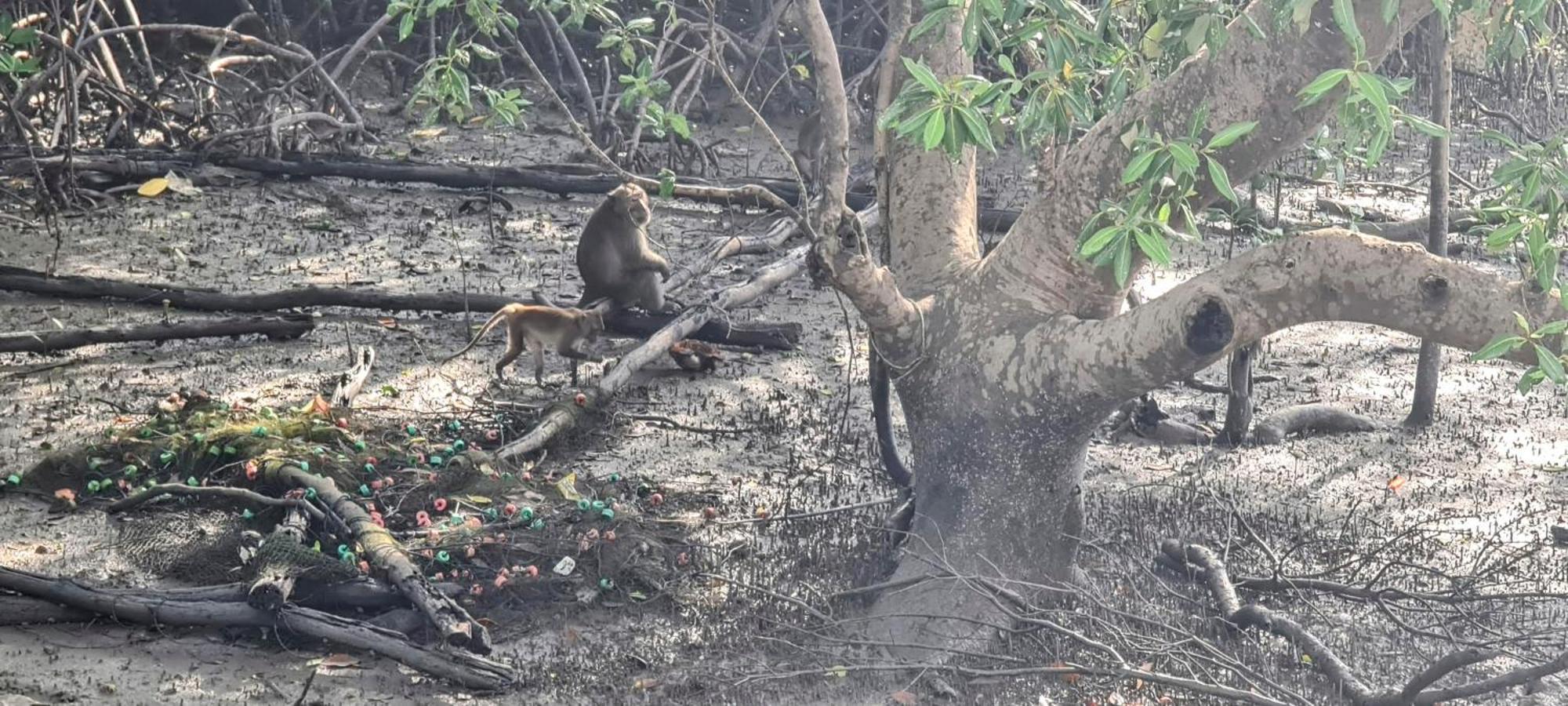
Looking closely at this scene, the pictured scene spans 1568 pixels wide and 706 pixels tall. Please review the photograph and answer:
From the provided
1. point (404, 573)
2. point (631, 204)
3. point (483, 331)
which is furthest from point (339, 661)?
point (631, 204)

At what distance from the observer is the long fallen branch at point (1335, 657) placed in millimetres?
4617

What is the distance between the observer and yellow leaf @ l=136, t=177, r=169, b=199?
10.7 metres

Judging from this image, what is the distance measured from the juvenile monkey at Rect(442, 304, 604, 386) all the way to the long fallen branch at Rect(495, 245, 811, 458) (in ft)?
0.79

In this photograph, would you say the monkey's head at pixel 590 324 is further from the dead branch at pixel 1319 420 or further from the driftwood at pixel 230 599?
the dead branch at pixel 1319 420

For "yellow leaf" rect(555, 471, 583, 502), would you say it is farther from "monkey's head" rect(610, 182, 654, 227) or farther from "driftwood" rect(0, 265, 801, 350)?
"monkey's head" rect(610, 182, 654, 227)

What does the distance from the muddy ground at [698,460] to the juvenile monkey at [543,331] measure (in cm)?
18

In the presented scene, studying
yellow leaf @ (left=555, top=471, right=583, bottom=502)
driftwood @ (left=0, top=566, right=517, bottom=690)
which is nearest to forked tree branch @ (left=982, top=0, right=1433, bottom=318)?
yellow leaf @ (left=555, top=471, right=583, bottom=502)

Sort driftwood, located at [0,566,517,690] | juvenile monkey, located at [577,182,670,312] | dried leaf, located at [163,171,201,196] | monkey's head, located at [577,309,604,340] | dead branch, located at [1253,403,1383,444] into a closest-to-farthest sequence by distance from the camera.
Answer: driftwood, located at [0,566,517,690]
dead branch, located at [1253,403,1383,444]
monkey's head, located at [577,309,604,340]
juvenile monkey, located at [577,182,670,312]
dried leaf, located at [163,171,201,196]

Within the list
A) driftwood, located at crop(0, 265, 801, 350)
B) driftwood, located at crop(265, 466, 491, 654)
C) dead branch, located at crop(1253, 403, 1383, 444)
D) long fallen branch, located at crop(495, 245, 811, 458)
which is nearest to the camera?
driftwood, located at crop(265, 466, 491, 654)

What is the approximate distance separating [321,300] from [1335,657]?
5389 mm

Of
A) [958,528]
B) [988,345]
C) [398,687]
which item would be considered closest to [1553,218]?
[988,345]

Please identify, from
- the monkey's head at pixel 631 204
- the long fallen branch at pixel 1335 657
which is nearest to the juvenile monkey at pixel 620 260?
the monkey's head at pixel 631 204

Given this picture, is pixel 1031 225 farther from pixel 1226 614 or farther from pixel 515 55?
pixel 515 55

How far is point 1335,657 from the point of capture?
5.38 m
